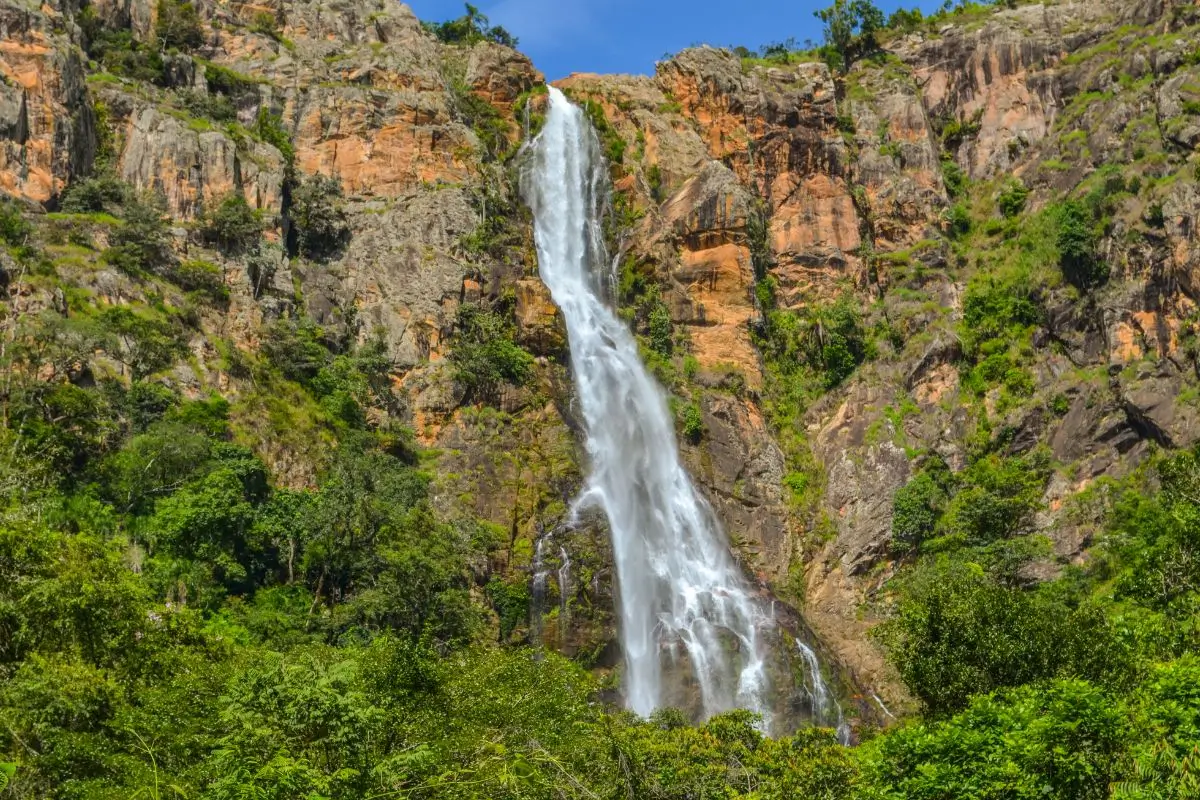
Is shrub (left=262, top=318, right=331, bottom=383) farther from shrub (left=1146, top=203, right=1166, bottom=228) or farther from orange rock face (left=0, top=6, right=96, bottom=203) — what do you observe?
shrub (left=1146, top=203, right=1166, bottom=228)

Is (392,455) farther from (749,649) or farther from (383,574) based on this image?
(749,649)

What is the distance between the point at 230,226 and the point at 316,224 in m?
5.42

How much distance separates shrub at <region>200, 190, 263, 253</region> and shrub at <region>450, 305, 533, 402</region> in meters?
10.4

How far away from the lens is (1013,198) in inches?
2357

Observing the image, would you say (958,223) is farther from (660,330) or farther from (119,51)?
(119,51)

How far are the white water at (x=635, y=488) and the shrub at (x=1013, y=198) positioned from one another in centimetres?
2258

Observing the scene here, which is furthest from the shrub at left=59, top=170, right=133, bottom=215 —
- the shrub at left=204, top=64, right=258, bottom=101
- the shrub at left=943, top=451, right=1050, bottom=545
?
the shrub at left=943, top=451, right=1050, bottom=545

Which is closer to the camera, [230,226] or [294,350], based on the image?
[294,350]

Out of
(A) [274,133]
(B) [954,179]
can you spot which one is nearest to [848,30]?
Result: (B) [954,179]

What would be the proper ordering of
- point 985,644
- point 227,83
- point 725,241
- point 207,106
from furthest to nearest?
point 227,83 < point 725,241 < point 207,106 < point 985,644

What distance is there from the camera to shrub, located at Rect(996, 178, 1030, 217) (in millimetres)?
59594

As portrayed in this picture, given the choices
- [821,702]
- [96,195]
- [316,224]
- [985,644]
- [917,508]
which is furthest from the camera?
[316,224]

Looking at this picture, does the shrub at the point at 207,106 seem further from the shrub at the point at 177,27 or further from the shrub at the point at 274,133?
the shrub at the point at 177,27

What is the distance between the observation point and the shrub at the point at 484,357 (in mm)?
48312
